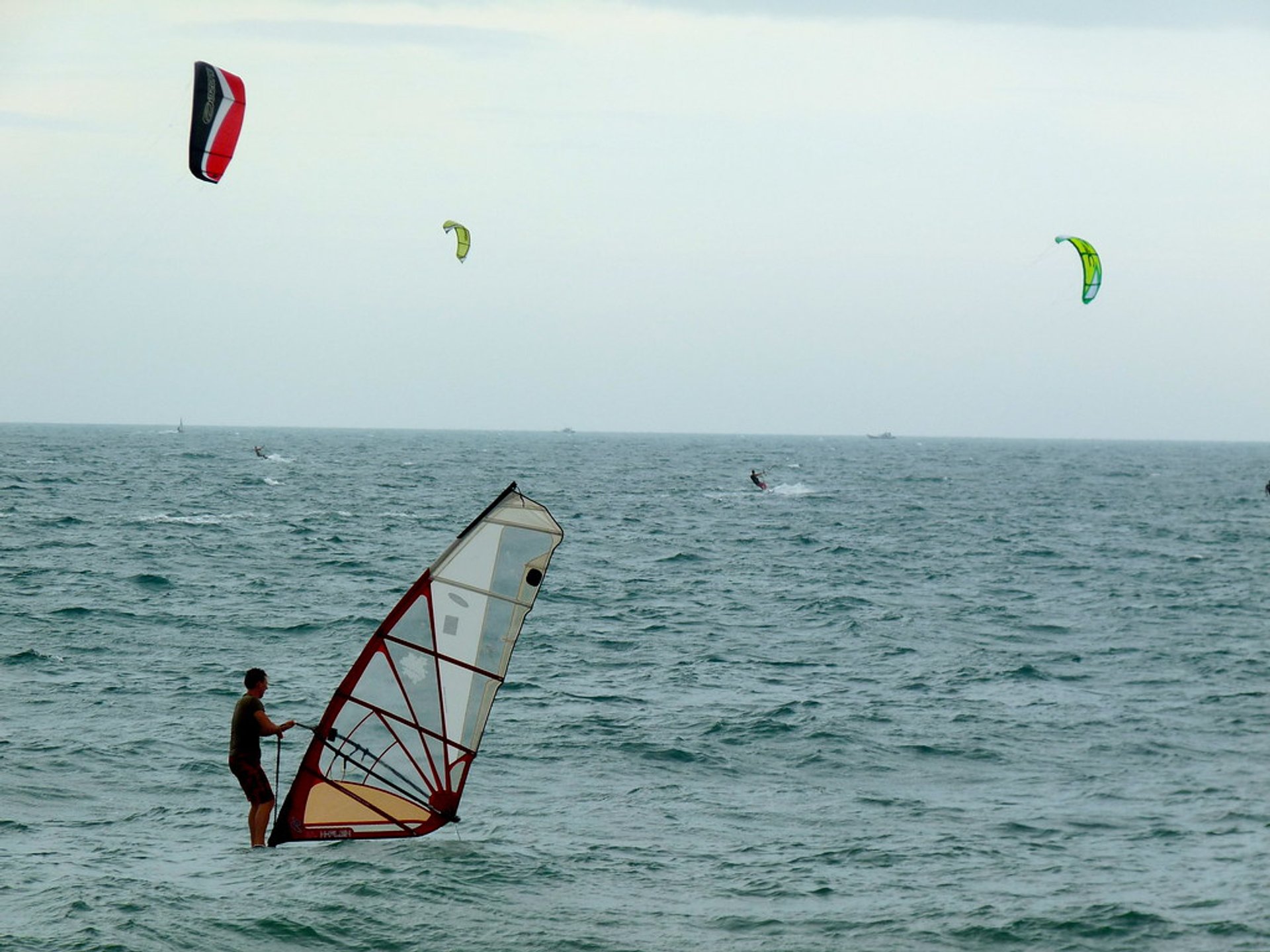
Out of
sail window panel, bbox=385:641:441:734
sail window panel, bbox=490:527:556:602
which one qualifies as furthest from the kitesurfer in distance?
sail window panel, bbox=490:527:556:602

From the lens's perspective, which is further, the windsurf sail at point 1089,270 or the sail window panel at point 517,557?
the windsurf sail at point 1089,270

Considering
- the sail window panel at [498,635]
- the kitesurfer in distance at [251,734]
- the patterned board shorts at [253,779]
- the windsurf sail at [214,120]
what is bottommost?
the patterned board shorts at [253,779]

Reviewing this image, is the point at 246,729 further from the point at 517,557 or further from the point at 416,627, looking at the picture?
the point at 517,557

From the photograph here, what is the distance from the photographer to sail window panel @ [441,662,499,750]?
36.1 feet

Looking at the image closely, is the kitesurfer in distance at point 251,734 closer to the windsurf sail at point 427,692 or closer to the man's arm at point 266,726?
the man's arm at point 266,726

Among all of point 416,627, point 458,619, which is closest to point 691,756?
point 458,619

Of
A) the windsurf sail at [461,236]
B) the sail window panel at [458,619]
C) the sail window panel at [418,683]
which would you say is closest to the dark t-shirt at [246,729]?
the sail window panel at [418,683]

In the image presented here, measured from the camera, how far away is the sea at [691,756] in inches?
395

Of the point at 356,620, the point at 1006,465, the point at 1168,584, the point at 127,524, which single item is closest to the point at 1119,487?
the point at 1006,465

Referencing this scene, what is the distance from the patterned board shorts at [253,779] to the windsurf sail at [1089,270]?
25166mm

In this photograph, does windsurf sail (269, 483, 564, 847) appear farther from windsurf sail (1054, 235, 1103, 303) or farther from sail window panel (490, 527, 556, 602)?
windsurf sail (1054, 235, 1103, 303)

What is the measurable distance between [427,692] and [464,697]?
0.31 m

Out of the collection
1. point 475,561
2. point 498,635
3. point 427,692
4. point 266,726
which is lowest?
point 266,726

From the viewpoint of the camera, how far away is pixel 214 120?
17.5m
